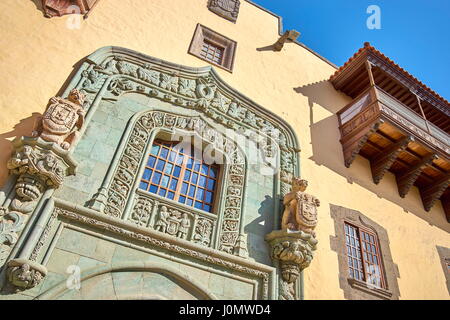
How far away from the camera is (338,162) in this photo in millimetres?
9078

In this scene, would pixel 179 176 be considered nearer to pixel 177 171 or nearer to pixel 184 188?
pixel 177 171

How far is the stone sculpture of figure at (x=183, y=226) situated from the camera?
5.72 meters

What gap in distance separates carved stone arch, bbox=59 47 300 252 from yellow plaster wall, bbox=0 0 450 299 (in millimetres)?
420

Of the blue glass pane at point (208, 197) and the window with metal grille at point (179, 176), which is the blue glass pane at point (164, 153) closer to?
the window with metal grille at point (179, 176)

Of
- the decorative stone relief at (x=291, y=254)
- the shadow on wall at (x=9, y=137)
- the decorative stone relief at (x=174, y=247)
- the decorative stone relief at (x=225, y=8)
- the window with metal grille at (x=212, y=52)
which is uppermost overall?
the decorative stone relief at (x=225, y=8)

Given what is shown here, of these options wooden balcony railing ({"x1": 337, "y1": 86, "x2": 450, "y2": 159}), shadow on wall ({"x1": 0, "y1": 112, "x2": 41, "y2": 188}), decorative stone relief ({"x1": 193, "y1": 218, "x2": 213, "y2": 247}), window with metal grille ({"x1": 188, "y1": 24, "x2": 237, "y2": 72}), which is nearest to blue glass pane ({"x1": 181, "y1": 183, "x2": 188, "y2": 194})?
decorative stone relief ({"x1": 193, "y1": 218, "x2": 213, "y2": 247})

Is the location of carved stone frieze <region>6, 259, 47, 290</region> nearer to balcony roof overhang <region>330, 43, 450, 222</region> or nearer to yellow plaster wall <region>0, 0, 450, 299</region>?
yellow plaster wall <region>0, 0, 450, 299</region>

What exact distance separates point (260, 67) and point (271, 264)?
6.20 m

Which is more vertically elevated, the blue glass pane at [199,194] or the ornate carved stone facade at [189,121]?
the ornate carved stone facade at [189,121]

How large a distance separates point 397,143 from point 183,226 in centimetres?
677

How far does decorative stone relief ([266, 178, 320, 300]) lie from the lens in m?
5.90

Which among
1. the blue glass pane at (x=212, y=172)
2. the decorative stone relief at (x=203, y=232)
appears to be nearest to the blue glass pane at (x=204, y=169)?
the blue glass pane at (x=212, y=172)

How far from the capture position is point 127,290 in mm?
4844
